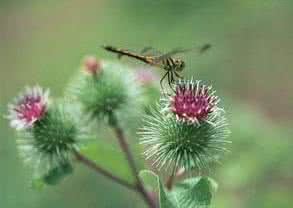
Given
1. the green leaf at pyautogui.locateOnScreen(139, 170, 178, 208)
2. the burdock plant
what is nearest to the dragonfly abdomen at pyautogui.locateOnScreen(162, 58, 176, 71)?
the burdock plant

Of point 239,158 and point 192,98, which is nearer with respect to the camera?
point 192,98

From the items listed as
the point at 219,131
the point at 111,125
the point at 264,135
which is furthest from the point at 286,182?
the point at 219,131

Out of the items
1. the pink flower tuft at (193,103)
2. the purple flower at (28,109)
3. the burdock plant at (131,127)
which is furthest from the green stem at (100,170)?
the pink flower tuft at (193,103)

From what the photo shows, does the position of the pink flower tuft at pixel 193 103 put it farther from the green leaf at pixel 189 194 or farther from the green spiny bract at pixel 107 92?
the green spiny bract at pixel 107 92

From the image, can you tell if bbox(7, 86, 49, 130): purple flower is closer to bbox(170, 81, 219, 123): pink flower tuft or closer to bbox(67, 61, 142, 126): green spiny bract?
bbox(67, 61, 142, 126): green spiny bract

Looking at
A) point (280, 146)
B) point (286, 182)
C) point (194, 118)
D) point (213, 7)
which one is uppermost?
point (213, 7)

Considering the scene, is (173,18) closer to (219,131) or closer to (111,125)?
(111,125)

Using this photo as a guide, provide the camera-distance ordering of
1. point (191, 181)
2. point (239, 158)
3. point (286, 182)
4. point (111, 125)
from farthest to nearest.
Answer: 1. point (286, 182)
2. point (239, 158)
3. point (111, 125)
4. point (191, 181)
